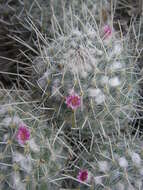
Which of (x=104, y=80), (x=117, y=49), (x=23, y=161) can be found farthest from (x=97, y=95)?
(x=23, y=161)

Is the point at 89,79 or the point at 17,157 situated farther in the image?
the point at 89,79

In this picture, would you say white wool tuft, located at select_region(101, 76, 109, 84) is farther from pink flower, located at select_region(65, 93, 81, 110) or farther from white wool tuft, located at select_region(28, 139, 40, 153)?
white wool tuft, located at select_region(28, 139, 40, 153)

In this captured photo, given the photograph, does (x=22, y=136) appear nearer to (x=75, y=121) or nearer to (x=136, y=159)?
(x=75, y=121)

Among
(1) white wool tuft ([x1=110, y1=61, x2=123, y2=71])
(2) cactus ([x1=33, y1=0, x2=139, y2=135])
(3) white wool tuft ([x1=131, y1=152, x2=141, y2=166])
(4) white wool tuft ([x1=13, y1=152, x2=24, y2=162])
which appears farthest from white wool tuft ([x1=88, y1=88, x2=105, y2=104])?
(4) white wool tuft ([x1=13, y1=152, x2=24, y2=162])

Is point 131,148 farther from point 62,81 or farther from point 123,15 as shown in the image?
point 123,15

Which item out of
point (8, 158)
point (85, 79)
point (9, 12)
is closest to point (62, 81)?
point (85, 79)

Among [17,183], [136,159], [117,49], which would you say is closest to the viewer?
[17,183]
